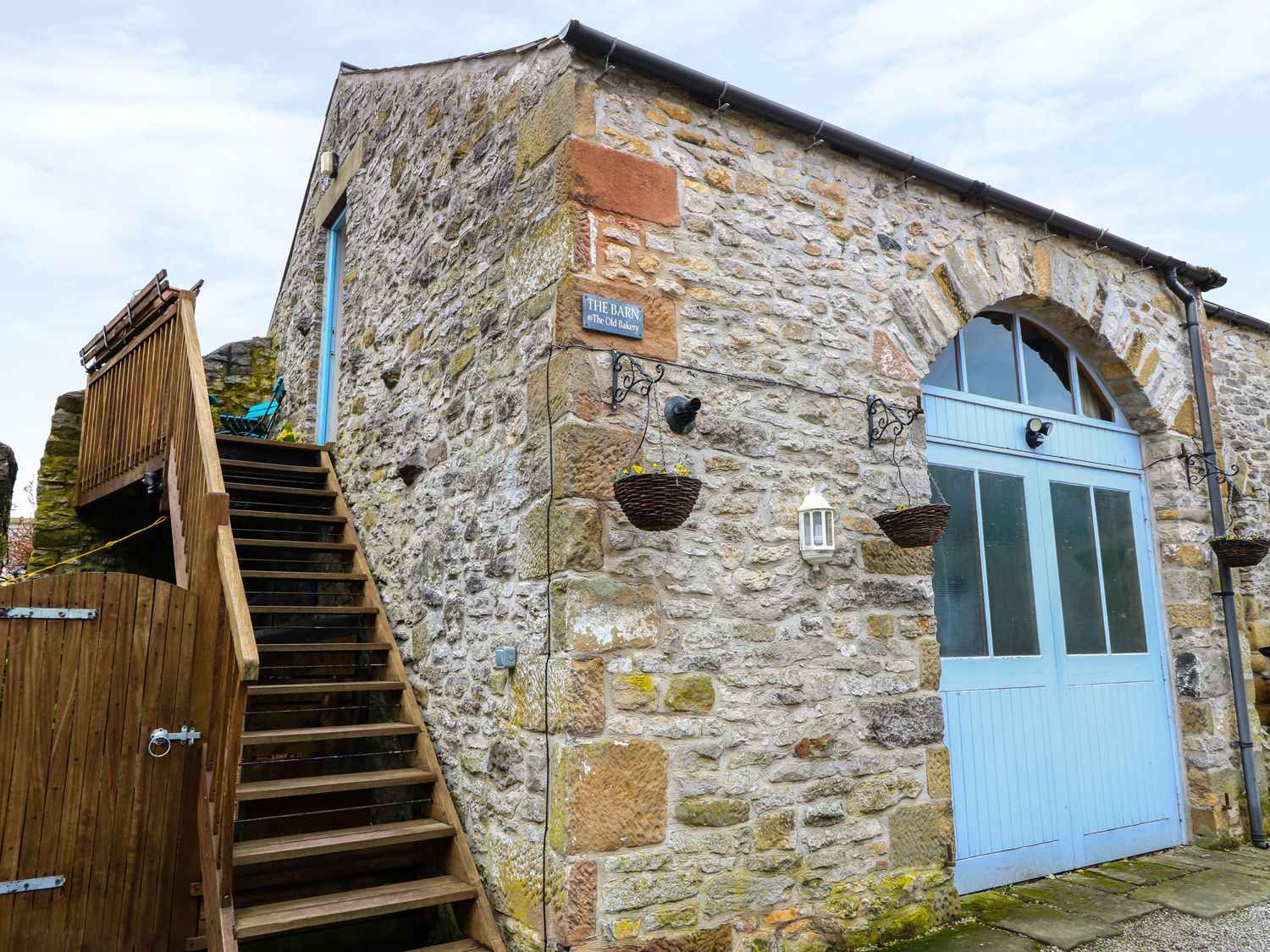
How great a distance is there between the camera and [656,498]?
125 inches

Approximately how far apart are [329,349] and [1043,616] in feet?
18.6

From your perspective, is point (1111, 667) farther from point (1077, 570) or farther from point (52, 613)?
point (52, 613)

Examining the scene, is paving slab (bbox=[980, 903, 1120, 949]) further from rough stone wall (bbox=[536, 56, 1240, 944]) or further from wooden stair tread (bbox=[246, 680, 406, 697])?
wooden stair tread (bbox=[246, 680, 406, 697])

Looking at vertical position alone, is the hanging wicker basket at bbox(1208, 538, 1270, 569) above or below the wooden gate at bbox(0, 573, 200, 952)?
above

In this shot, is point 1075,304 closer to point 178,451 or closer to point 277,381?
point 178,451

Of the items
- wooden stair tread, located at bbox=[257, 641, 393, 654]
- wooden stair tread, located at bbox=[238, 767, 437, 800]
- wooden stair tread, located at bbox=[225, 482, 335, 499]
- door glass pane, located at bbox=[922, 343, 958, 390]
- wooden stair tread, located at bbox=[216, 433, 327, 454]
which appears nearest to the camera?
wooden stair tread, located at bbox=[238, 767, 437, 800]

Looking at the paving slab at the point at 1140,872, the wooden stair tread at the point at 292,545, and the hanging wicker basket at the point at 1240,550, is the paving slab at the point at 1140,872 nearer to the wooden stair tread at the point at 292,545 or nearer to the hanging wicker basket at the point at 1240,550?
the hanging wicker basket at the point at 1240,550

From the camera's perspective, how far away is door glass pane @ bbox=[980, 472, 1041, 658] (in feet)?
15.6

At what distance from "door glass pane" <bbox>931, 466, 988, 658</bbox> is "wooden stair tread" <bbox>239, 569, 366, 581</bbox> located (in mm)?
3352

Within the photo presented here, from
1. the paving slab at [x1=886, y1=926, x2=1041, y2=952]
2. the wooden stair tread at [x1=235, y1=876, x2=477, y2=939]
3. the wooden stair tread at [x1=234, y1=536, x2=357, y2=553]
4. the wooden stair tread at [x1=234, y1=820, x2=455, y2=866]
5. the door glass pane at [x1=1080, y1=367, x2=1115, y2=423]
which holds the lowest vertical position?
the paving slab at [x1=886, y1=926, x2=1041, y2=952]

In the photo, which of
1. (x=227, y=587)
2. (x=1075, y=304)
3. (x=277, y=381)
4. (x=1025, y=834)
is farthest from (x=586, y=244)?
(x=277, y=381)

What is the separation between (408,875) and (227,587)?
5.29ft

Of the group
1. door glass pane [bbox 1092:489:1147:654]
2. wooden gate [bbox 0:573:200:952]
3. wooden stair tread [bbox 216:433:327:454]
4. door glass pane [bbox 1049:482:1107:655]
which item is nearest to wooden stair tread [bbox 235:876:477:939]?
wooden gate [bbox 0:573:200:952]

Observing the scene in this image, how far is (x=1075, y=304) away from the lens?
525 cm
